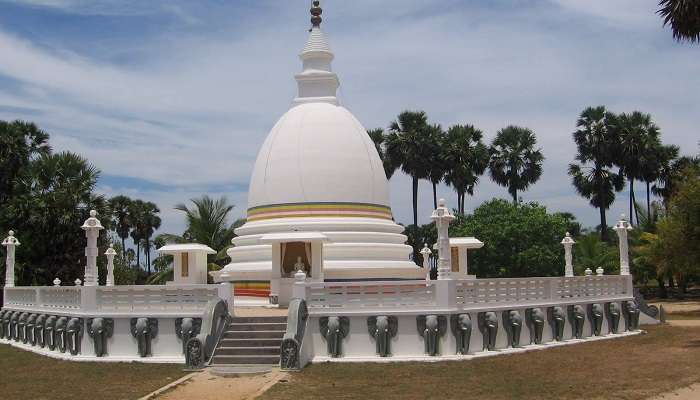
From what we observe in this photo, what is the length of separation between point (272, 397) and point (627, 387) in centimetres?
694

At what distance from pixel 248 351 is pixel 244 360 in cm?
43

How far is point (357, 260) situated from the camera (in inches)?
1122

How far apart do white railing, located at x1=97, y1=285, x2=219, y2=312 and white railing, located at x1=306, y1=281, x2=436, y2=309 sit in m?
2.67

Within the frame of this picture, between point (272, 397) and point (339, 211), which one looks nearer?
point (272, 397)

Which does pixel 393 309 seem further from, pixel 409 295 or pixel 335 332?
pixel 335 332

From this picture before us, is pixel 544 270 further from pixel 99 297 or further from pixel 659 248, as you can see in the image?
pixel 99 297

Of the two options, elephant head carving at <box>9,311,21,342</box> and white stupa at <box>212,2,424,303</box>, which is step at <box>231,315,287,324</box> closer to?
white stupa at <box>212,2,424,303</box>

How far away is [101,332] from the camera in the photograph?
20844 millimetres

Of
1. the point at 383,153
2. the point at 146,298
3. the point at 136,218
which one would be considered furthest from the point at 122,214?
the point at 146,298

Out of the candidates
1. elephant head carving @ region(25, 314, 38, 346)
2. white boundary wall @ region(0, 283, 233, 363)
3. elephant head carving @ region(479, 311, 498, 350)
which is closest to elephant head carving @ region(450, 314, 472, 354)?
elephant head carving @ region(479, 311, 498, 350)

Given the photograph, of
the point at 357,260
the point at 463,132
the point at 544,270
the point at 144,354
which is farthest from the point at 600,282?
the point at 463,132

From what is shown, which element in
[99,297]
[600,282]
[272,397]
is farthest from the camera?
[600,282]

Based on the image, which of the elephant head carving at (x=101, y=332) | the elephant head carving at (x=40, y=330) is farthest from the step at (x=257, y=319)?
the elephant head carving at (x=40, y=330)

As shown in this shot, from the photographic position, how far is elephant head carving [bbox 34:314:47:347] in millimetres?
24516
